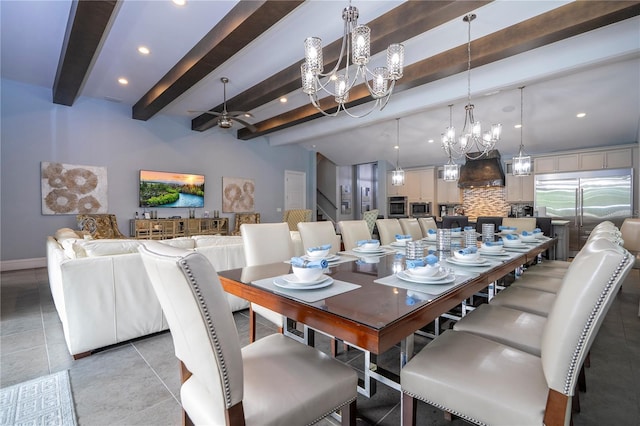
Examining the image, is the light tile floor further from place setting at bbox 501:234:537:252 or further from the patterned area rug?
place setting at bbox 501:234:537:252

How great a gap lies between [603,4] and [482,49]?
104 centimetres

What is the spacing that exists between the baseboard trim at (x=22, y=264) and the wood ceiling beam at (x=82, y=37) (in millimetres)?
3061

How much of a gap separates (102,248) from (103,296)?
36cm

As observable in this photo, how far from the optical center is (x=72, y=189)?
5.43 m

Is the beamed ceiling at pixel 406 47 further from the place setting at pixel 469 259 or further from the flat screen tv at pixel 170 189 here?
the place setting at pixel 469 259

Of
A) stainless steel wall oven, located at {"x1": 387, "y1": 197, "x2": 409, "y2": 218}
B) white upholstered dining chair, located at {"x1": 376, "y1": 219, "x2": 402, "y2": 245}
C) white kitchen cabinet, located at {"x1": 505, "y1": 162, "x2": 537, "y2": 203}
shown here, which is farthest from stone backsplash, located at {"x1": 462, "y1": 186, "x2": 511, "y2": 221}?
white upholstered dining chair, located at {"x1": 376, "y1": 219, "x2": 402, "y2": 245}

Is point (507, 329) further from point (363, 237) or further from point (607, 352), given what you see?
point (363, 237)

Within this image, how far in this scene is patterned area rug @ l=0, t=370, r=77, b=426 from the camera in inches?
57.1

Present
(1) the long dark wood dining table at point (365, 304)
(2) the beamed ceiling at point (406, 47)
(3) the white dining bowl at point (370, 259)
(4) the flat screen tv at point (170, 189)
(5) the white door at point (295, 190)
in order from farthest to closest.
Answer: (5) the white door at point (295, 190)
(4) the flat screen tv at point (170, 189)
(2) the beamed ceiling at point (406, 47)
(3) the white dining bowl at point (370, 259)
(1) the long dark wood dining table at point (365, 304)

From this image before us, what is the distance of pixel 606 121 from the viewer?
17.5 ft

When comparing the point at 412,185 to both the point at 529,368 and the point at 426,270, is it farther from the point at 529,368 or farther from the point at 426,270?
the point at 529,368

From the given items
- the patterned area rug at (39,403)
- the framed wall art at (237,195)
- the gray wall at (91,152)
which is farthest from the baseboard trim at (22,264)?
the patterned area rug at (39,403)

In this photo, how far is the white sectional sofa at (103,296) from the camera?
204 centimetres

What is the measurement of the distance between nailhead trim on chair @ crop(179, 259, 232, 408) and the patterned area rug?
4.22 ft
